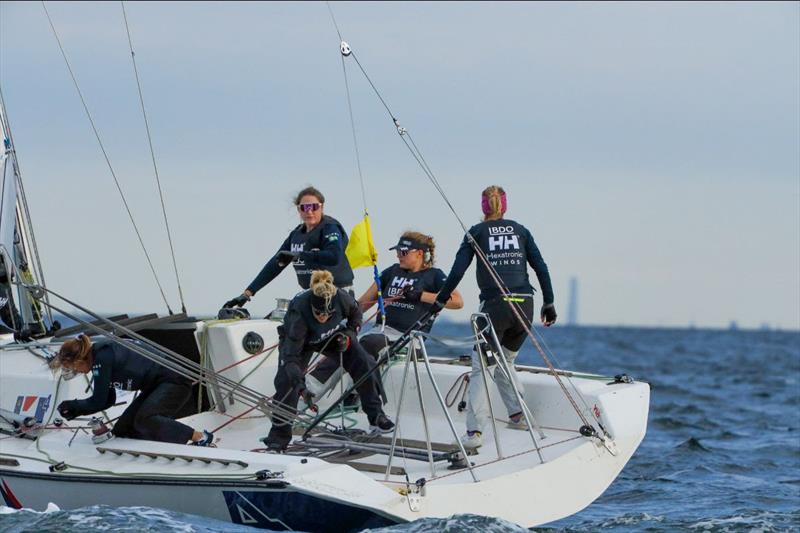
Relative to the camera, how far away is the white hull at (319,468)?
688cm

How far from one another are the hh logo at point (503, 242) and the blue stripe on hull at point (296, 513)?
83.5 inches

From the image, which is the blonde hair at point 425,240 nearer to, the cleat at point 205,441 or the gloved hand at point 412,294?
the gloved hand at point 412,294

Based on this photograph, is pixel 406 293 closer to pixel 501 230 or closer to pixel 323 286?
pixel 501 230

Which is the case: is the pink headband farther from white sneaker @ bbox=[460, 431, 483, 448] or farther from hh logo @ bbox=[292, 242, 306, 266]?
hh logo @ bbox=[292, 242, 306, 266]

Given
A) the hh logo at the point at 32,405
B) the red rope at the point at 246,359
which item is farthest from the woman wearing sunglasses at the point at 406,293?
the hh logo at the point at 32,405

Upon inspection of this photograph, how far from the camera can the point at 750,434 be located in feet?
50.7

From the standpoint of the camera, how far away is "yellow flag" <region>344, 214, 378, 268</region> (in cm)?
970

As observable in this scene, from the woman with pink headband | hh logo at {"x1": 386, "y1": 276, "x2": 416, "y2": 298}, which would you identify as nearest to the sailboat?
the woman with pink headband

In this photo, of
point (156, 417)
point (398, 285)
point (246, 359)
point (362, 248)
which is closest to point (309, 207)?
point (362, 248)

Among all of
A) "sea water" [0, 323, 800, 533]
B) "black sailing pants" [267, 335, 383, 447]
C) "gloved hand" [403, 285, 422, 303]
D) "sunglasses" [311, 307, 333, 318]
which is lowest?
"sea water" [0, 323, 800, 533]

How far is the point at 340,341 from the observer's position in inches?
327

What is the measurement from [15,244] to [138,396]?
3.40 metres

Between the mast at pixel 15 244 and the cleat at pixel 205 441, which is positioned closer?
the cleat at pixel 205 441

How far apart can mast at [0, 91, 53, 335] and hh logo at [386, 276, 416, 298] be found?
2.62 metres
